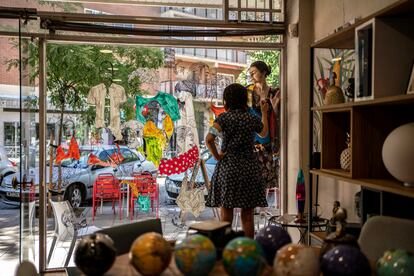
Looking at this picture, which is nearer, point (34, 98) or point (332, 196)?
point (332, 196)

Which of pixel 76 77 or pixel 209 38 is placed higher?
pixel 209 38

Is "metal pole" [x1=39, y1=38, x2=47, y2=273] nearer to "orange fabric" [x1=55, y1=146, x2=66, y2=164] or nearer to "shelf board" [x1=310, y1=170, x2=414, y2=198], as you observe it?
"orange fabric" [x1=55, y1=146, x2=66, y2=164]

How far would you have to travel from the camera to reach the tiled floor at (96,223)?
3766mm

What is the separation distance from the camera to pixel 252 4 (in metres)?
3.90

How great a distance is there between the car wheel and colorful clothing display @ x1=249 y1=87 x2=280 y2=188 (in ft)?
5.58

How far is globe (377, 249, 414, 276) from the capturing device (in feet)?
3.78

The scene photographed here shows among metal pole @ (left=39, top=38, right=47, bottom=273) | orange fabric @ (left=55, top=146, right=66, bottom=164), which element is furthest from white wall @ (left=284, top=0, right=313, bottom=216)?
metal pole @ (left=39, top=38, right=47, bottom=273)

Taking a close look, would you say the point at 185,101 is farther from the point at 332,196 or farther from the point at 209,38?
the point at 332,196

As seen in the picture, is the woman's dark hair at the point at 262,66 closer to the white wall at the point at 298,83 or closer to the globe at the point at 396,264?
the white wall at the point at 298,83

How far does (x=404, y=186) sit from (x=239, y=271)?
38.9 inches

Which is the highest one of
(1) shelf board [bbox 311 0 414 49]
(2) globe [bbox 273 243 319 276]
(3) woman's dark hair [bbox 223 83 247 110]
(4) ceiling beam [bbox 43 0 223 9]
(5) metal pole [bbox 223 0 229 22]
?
(4) ceiling beam [bbox 43 0 223 9]

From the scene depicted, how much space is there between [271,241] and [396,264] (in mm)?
390

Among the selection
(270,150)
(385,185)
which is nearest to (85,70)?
(270,150)

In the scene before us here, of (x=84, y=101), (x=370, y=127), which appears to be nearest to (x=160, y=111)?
(x=84, y=101)
